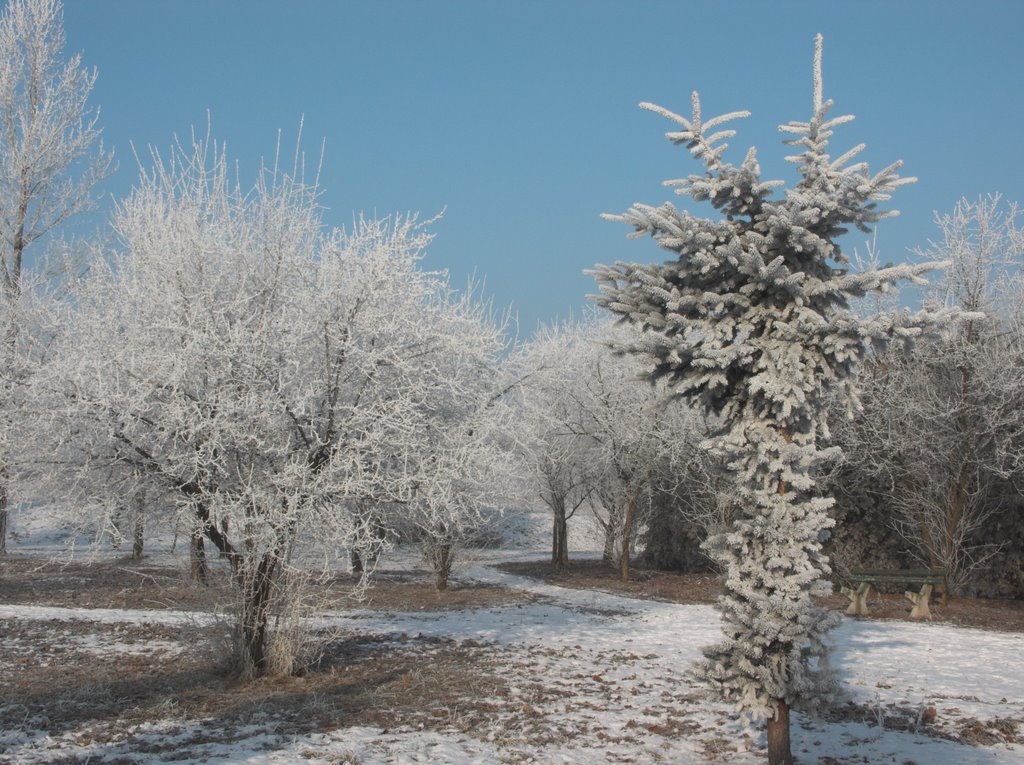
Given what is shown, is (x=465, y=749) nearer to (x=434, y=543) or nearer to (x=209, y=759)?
(x=209, y=759)

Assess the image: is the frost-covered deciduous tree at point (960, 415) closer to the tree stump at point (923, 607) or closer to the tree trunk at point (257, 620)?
Answer: the tree stump at point (923, 607)

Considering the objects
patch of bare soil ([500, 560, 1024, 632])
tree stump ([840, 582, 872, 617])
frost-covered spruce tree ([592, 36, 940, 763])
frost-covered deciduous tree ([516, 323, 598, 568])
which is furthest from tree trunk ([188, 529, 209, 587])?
frost-covered deciduous tree ([516, 323, 598, 568])

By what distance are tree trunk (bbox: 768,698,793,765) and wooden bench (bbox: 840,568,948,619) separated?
29.3ft

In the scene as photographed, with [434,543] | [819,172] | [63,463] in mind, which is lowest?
[434,543]

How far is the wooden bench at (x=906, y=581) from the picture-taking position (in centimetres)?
1307

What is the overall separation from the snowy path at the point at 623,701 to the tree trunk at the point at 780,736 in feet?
0.97

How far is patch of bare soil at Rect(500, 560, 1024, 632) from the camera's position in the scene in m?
13.3

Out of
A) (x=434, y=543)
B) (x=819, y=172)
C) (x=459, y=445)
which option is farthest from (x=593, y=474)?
(x=819, y=172)

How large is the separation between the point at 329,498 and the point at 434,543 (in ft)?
24.9

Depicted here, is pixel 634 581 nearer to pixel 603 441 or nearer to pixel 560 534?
pixel 603 441

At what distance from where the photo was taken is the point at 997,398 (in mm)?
14078

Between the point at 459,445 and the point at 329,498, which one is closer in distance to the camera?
the point at 329,498

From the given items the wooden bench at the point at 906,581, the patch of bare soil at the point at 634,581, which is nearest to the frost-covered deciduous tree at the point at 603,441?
the patch of bare soil at the point at 634,581

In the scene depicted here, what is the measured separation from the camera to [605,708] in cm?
727
